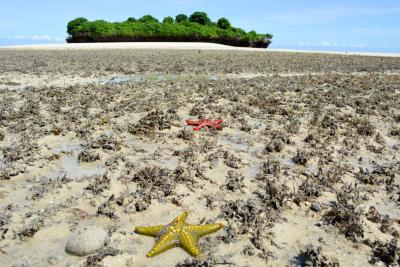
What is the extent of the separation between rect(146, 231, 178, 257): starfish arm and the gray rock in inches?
29.5

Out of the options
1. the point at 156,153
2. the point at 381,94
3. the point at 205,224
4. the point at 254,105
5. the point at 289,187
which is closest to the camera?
the point at 205,224

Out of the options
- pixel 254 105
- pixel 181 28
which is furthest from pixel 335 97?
pixel 181 28

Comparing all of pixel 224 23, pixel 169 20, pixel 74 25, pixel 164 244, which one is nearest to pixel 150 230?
pixel 164 244

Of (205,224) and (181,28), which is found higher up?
(181,28)

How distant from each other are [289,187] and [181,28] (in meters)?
72.2

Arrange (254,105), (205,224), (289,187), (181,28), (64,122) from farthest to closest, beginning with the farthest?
(181,28)
(254,105)
(64,122)
(289,187)
(205,224)

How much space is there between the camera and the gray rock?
5.53 m

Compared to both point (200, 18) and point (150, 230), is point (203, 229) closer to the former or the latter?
point (150, 230)

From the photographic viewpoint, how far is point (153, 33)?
74.4 metres

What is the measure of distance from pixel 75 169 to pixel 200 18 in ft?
280

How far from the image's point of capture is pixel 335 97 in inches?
614

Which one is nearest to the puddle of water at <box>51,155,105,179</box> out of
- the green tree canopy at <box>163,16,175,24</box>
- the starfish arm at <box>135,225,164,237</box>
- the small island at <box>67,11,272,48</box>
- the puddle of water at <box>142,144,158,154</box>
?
the puddle of water at <box>142,144,158,154</box>

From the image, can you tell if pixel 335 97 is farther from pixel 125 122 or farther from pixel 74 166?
pixel 74 166

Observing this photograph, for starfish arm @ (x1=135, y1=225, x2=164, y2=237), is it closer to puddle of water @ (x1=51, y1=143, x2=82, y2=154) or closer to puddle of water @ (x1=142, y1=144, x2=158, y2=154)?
puddle of water @ (x1=142, y1=144, x2=158, y2=154)
